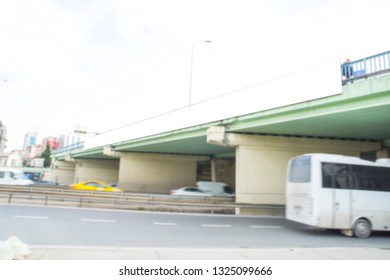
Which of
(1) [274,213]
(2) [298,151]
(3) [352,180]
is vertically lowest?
(1) [274,213]

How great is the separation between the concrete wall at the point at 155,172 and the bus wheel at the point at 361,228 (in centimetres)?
2469

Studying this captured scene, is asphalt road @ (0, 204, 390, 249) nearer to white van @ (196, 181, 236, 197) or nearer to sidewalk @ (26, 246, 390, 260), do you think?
sidewalk @ (26, 246, 390, 260)

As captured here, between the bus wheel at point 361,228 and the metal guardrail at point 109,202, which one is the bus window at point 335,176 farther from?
the metal guardrail at point 109,202

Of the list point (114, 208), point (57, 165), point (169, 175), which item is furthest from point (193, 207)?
point (57, 165)

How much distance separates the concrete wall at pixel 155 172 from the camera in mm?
32719

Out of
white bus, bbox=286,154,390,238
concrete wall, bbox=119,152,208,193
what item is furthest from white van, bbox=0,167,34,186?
Answer: white bus, bbox=286,154,390,238

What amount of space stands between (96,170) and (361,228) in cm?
4574

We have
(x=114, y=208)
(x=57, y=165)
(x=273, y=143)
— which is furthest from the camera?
(x=57, y=165)

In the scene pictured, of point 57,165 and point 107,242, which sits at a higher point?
Result: point 57,165

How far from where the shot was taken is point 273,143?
1783 centimetres

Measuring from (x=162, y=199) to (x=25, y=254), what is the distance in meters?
11.9

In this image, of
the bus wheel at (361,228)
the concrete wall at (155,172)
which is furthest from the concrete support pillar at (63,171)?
the bus wheel at (361,228)
